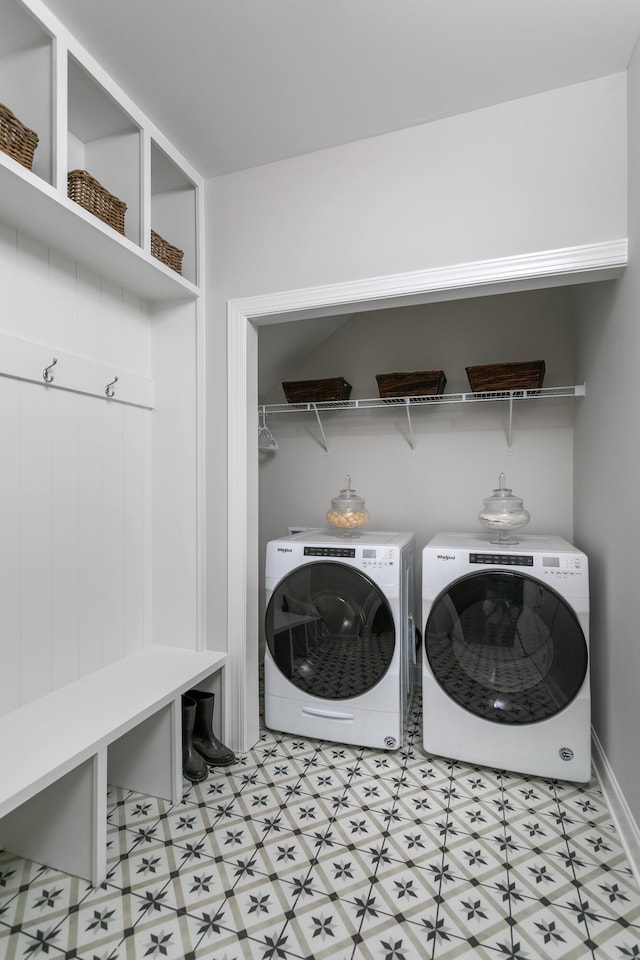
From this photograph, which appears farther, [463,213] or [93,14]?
[463,213]

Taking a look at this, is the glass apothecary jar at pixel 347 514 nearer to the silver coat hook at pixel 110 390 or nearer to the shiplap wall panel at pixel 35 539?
the silver coat hook at pixel 110 390

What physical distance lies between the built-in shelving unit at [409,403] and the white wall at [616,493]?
291 mm

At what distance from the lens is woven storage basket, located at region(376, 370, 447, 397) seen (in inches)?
104

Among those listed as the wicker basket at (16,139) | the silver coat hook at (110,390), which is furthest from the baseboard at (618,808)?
the wicker basket at (16,139)

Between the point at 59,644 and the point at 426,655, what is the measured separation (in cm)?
138

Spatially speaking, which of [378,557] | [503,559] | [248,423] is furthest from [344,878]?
[248,423]

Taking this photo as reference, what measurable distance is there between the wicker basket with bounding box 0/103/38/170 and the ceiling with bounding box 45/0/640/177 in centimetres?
39

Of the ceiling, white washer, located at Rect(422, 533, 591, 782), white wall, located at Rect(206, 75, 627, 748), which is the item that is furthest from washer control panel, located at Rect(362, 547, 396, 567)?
the ceiling

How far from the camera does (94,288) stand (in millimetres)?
1956

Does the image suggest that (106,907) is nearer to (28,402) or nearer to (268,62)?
(28,402)

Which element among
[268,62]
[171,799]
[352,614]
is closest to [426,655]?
[352,614]

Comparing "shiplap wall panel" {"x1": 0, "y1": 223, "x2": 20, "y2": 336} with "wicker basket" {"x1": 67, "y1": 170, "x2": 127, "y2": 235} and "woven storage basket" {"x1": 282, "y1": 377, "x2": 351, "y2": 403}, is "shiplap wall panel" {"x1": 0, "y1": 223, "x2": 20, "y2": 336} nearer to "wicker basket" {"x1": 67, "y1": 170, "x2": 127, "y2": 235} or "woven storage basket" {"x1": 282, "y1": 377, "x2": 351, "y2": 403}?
"wicker basket" {"x1": 67, "y1": 170, "x2": 127, "y2": 235}

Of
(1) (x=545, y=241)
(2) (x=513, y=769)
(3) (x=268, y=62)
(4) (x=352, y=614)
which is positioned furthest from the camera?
(4) (x=352, y=614)

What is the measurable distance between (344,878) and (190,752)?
0.77 m
